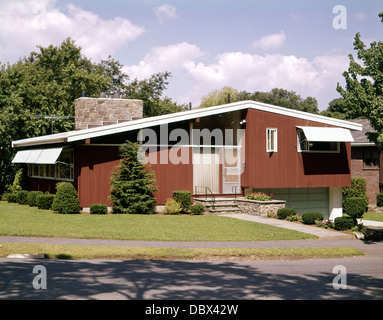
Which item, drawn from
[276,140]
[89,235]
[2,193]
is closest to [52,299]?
[89,235]

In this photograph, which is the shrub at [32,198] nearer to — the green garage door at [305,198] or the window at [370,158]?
the green garage door at [305,198]

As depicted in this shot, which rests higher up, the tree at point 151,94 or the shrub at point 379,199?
the tree at point 151,94

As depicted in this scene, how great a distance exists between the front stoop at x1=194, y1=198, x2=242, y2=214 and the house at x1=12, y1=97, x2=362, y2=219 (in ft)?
3.33

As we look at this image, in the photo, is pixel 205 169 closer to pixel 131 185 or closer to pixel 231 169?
pixel 231 169

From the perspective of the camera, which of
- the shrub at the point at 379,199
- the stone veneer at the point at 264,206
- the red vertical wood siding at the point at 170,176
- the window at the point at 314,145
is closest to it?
the stone veneer at the point at 264,206

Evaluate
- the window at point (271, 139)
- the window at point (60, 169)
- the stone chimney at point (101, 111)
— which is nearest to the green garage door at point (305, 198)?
the window at point (271, 139)

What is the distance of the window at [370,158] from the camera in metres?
34.5

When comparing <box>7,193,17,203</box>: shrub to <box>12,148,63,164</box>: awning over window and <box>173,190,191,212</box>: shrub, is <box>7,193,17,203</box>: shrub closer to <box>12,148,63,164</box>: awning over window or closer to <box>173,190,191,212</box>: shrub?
<box>12,148,63,164</box>: awning over window

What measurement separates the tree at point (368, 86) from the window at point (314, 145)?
776 centimetres

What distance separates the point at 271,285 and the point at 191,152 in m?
15.0

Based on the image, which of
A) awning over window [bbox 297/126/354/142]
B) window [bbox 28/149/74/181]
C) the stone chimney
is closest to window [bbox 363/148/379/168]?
awning over window [bbox 297/126/354/142]

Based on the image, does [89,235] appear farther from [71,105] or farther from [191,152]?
[71,105]

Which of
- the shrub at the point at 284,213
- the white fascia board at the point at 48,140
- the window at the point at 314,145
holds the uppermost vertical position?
the white fascia board at the point at 48,140

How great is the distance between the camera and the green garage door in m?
25.0
